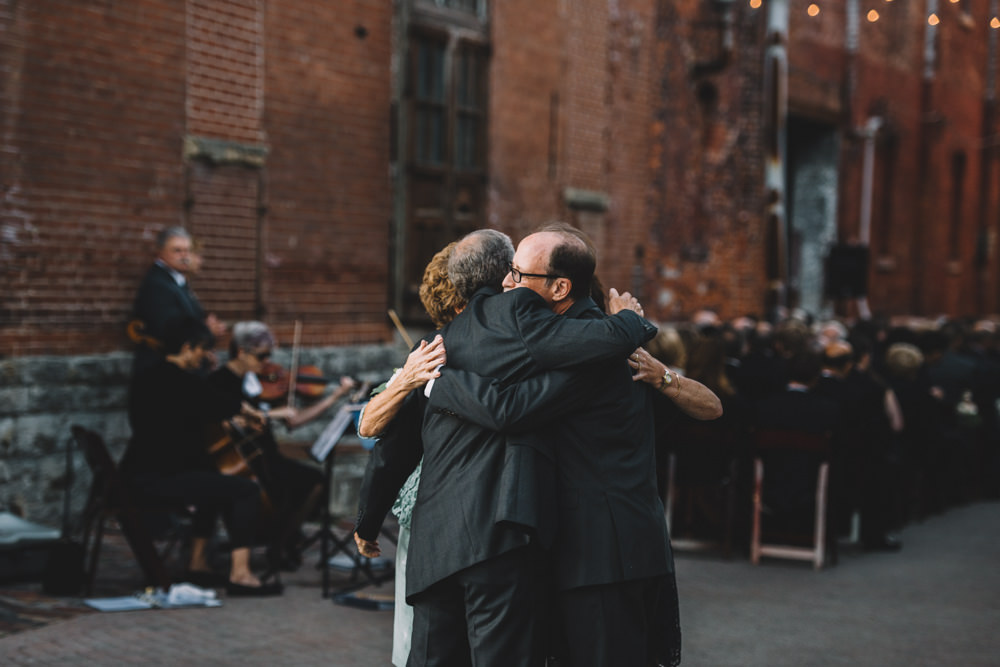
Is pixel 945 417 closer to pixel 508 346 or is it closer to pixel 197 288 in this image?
pixel 197 288

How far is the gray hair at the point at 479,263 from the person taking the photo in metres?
4.05

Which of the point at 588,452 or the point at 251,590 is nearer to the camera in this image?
the point at 588,452

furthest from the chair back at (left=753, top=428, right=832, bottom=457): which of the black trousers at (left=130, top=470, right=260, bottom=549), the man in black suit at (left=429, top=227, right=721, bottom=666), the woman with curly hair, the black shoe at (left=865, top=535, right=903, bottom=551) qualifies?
the man in black suit at (left=429, top=227, right=721, bottom=666)

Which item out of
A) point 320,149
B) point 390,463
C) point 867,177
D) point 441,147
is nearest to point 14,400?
point 320,149

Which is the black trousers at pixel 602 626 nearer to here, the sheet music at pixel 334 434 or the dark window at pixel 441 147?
the sheet music at pixel 334 434

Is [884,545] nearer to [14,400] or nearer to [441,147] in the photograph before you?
[441,147]

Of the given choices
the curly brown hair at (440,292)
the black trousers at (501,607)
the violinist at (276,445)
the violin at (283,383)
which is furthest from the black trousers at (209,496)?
the black trousers at (501,607)

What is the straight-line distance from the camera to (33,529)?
7062 mm

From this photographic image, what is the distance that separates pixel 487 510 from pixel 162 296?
542cm

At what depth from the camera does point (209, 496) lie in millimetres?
6758

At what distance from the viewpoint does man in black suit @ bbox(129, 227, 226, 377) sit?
27.0ft

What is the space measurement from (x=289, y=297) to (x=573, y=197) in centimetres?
451

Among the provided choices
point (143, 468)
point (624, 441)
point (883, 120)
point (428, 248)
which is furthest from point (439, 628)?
point (883, 120)

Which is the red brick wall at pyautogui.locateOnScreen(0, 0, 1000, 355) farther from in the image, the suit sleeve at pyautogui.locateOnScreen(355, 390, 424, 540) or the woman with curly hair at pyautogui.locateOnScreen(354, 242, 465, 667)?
the suit sleeve at pyautogui.locateOnScreen(355, 390, 424, 540)
